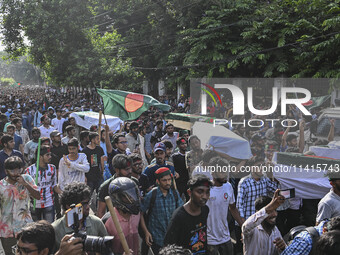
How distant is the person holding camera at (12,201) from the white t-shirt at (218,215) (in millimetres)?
2020

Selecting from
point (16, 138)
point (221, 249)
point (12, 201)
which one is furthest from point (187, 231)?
point (16, 138)

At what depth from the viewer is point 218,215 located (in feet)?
14.5

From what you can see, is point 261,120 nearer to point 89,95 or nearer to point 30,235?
point 30,235

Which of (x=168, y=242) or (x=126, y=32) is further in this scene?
(x=126, y=32)

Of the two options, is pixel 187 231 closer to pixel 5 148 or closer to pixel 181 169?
pixel 181 169

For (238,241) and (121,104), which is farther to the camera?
(121,104)

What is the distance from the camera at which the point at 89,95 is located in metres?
35.8

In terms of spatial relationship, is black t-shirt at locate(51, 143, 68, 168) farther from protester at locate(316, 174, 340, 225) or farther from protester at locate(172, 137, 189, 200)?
protester at locate(316, 174, 340, 225)

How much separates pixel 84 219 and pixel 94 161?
3.75 metres

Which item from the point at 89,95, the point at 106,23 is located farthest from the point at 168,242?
the point at 106,23

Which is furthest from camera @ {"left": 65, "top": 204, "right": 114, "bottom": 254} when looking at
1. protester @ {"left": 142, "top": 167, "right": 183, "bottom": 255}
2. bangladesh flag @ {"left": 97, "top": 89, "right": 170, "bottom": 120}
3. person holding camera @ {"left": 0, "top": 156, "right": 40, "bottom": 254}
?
bangladesh flag @ {"left": 97, "top": 89, "right": 170, "bottom": 120}

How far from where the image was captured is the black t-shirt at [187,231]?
3535mm

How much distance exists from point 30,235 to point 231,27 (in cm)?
1979

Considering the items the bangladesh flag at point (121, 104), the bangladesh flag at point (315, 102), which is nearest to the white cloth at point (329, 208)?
the bangladesh flag at point (121, 104)
